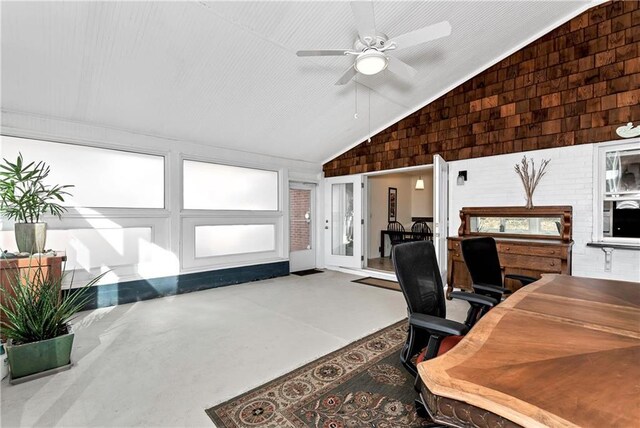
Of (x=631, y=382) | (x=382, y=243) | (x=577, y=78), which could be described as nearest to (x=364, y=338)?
(x=631, y=382)

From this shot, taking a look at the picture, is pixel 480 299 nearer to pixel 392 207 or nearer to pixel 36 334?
pixel 36 334

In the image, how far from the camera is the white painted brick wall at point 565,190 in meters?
3.54

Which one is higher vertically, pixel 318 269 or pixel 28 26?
pixel 28 26

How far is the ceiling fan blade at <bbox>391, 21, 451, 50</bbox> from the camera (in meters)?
2.46

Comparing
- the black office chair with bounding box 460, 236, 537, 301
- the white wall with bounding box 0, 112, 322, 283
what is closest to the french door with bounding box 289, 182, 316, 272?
the white wall with bounding box 0, 112, 322, 283

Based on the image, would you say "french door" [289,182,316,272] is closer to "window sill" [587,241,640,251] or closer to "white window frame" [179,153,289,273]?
"white window frame" [179,153,289,273]

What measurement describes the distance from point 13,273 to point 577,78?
6.51 metres

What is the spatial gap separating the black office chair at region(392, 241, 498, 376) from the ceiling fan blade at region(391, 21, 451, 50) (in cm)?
183

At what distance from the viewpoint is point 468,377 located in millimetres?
877

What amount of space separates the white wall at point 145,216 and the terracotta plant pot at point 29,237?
0.84 meters

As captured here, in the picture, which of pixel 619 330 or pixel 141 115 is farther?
pixel 141 115

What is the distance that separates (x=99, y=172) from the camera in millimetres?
4020

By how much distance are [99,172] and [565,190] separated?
623cm

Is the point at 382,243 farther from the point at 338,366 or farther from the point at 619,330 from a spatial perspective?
the point at 619,330
